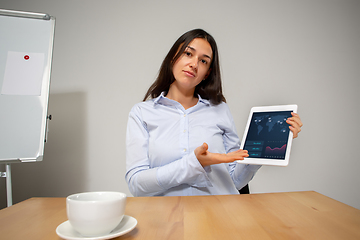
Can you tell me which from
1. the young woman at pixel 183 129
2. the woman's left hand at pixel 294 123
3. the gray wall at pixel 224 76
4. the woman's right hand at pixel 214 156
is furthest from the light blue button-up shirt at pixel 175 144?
the gray wall at pixel 224 76

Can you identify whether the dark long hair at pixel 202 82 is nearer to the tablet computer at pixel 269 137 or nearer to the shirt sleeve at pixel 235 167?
the shirt sleeve at pixel 235 167

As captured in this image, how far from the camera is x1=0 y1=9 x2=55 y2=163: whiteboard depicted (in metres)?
1.41

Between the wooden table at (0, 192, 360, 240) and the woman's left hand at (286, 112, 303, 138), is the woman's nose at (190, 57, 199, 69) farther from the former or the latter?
the wooden table at (0, 192, 360, 240)

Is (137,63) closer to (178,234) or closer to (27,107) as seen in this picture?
(27,107)

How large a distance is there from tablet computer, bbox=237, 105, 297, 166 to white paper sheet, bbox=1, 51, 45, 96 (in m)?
1.25

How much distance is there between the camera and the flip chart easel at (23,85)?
1.41m

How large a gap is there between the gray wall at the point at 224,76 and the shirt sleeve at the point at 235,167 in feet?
2.60

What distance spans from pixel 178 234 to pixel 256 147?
1.69 feet

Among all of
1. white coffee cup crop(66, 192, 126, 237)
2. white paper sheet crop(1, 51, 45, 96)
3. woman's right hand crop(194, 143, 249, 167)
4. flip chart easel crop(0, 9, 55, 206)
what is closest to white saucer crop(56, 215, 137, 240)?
white coffee cup crop(66, 192, 126, 237)

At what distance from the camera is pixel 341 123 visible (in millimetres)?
2039

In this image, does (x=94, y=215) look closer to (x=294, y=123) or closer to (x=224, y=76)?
(x=294, y=123)

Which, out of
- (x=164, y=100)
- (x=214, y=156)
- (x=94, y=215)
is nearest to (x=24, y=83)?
(x=164, y=100)

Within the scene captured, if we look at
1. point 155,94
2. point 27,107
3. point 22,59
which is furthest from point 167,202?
point 22,59

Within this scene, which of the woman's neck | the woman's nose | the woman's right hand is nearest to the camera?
the woman's right hand
